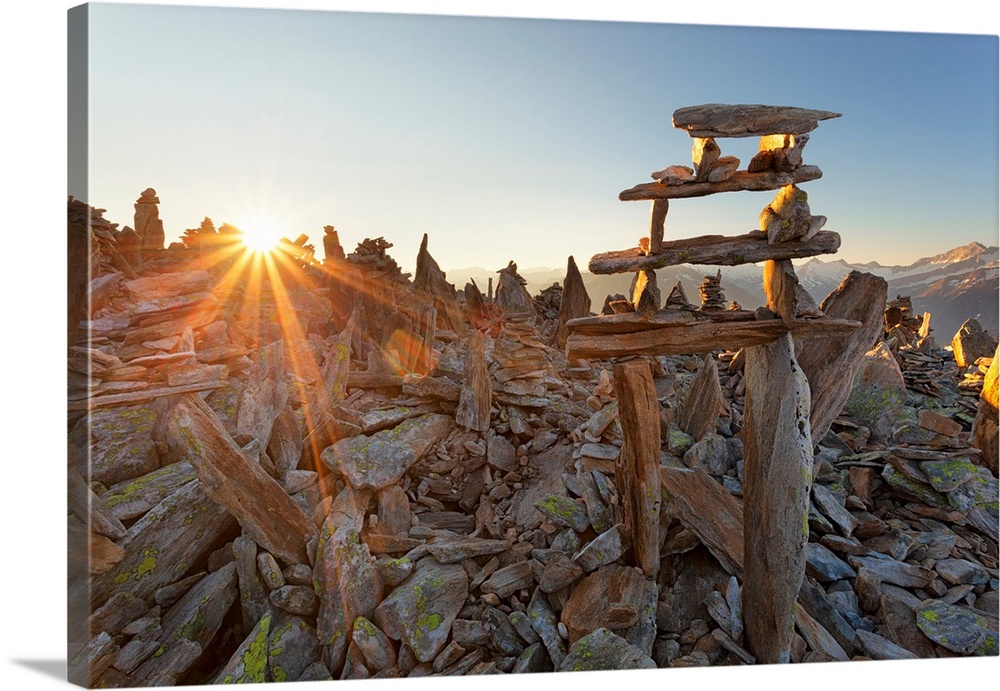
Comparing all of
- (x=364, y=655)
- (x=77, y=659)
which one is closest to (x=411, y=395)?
(x=364, y=655)

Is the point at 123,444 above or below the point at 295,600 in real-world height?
above

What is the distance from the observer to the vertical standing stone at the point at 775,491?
4.43m

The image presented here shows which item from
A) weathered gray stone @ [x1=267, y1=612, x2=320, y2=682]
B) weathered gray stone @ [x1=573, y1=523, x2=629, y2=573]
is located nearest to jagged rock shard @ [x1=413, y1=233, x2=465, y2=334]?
weathered gray stone @ [x1=573, y1=523, x2=629, y2=573]

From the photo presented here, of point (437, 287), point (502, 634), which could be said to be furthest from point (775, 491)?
point (437, 287)

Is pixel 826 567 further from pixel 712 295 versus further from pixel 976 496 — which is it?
pixel 712 295

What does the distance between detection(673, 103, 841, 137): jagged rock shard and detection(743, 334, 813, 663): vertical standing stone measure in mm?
1816

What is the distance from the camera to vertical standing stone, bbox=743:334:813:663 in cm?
443

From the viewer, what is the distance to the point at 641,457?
5.19 meters

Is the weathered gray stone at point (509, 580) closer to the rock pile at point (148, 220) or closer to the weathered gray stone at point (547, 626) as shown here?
the weathered gray stone at point (547, 626)

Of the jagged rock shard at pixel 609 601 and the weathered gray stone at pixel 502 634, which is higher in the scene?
the jagged rock shard at pixel 609 601

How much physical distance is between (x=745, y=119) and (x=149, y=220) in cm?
893

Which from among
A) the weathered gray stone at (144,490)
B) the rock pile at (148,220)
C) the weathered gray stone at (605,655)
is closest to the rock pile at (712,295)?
the weathered gray stone at (605,655)

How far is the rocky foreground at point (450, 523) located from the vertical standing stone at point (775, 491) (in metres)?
0.24

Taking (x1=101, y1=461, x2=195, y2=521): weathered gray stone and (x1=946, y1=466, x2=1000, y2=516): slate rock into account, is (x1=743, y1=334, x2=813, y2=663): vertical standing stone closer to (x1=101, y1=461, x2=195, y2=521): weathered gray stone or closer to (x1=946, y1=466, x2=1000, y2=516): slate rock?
(x1=946, y1=466, x2=1000, y2=516): slate rock
